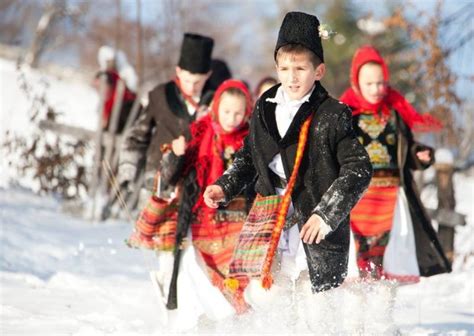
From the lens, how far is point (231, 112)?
501 centimetres

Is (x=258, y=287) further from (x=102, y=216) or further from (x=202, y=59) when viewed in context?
(x=102, y=216)

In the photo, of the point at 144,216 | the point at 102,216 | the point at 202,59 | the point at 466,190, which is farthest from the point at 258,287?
the point at 466,190

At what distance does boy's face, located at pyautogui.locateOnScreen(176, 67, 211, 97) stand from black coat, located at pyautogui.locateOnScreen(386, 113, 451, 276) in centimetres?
135

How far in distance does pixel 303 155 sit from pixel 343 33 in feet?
74.4

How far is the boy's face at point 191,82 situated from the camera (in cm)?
586

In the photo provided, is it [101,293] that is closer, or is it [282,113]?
[282,113]

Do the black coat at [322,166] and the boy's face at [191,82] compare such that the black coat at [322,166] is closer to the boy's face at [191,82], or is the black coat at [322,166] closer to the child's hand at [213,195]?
the child's hand at [213,195]

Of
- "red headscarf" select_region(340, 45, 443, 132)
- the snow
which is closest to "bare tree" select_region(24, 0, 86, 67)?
the snow

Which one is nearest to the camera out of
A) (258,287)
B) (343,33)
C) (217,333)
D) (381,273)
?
(258,287)

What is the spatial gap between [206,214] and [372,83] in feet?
4.44

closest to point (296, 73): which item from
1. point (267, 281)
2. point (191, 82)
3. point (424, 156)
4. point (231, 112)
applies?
point (267, 281)

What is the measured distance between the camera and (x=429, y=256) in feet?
18.2

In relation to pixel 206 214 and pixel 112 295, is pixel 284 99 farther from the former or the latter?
pixel 112 295

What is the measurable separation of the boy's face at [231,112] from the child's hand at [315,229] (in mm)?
1395
